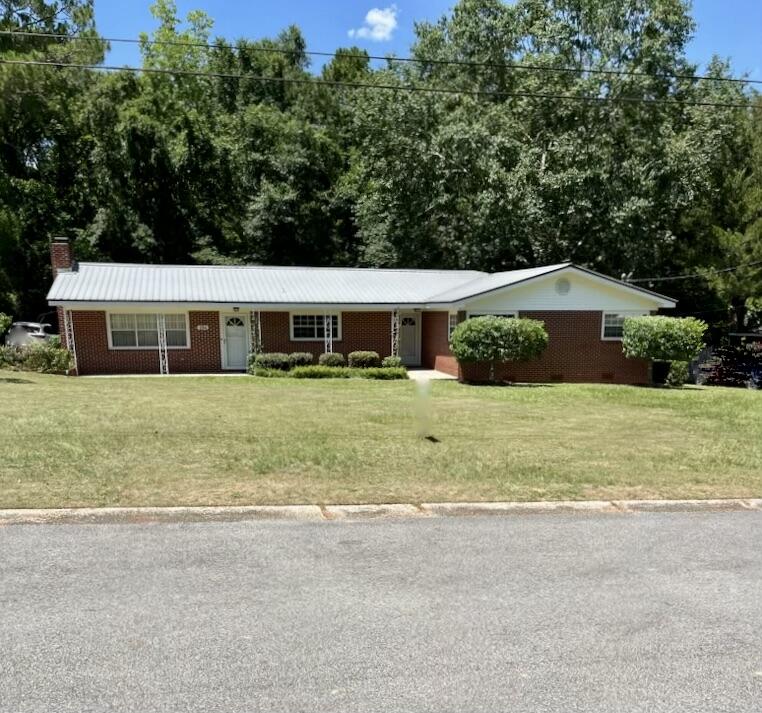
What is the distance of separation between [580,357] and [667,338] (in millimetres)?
2945

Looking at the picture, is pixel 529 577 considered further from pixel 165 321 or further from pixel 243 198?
pixel 243 198

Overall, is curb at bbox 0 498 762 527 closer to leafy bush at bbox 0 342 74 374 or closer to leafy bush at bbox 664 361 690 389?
leafy bush at bbox 664 361 690 389

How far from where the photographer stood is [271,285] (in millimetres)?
24109

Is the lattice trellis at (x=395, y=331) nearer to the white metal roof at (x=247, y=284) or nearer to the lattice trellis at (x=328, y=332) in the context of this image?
the white metal roof at (x=247, y=284)

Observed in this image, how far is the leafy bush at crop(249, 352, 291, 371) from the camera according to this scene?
2111 cm

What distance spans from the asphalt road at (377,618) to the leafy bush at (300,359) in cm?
1627

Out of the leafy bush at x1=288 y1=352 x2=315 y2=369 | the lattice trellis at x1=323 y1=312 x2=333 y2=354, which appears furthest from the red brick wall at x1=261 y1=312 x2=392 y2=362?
the leafy bush at x1=288 y1=352 x2=315 y2=369

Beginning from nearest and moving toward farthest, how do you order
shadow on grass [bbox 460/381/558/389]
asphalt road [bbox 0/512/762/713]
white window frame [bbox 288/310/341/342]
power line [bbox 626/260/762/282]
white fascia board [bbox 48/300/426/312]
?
asphalt road [bbox 0/512/762/713] < shadow on grass [bbox 460/381/558/389] < white fascia board [bbox 48/300/426/312] < white window frame [bbox 288/310/341/342] < power line [bbox 626/260/762/282]

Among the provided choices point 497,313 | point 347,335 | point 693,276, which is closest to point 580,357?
point 497,313

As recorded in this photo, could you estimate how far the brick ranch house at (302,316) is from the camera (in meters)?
20.8

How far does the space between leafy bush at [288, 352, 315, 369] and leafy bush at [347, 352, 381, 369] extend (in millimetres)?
1501

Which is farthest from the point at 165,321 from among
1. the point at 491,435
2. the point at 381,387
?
the point at 491,435

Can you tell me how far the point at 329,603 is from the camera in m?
3.92

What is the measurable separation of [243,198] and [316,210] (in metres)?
5.27
